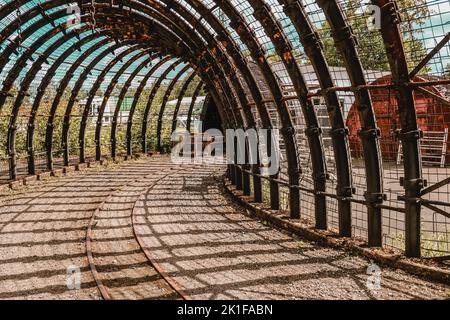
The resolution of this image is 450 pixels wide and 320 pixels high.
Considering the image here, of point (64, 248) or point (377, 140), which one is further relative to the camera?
point (64, 248)

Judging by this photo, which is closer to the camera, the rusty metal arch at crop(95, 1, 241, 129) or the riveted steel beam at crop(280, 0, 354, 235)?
the riveted steel beam at crop(280, 0, 354, 235)

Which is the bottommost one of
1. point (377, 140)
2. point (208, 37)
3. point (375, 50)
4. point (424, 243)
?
point (424, 243)

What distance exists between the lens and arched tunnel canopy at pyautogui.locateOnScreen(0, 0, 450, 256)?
6.21 metres

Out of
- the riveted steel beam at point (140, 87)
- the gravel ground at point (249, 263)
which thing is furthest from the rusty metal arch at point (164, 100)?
the gravel ground at point (249, 263)

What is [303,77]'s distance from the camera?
26.6ft

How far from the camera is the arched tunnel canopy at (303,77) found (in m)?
6.21

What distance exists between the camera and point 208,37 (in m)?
11.7

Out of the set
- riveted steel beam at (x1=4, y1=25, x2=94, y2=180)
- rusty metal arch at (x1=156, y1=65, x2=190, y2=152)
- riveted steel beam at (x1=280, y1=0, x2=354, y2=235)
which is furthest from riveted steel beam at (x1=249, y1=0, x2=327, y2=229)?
rusty metal arch at (x1=156, y1=65, x2=190, y2=152)

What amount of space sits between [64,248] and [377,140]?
634 cm

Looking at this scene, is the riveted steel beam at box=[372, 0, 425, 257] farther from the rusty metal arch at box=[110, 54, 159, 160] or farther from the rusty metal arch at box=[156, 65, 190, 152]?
the rusty metal arch at box=[156, 65, 190, 152]

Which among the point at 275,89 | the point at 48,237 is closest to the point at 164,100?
the point at 275,89

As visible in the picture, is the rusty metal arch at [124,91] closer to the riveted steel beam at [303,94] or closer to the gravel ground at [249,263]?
the gravel ground at [249,263]
